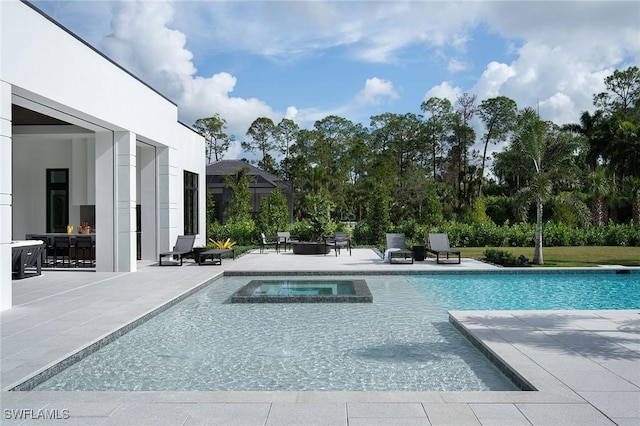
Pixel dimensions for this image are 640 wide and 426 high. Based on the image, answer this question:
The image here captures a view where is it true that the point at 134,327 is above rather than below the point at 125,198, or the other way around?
below

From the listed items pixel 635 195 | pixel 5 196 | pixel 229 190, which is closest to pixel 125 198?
pixel 5 196

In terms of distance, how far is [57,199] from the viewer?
52.6 feet

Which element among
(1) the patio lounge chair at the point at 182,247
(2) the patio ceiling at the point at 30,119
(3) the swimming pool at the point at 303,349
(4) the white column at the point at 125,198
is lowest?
(3) the swimming pool at the point at 303,349

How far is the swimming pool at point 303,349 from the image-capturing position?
511 cm

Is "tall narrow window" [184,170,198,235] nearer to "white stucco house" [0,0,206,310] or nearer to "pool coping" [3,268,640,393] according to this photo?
"white stucco house" [0,0,206,310]

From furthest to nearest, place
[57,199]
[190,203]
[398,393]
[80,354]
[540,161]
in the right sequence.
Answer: [190,203]
[57,199]
[540,161]
[80,354]
[398,393]

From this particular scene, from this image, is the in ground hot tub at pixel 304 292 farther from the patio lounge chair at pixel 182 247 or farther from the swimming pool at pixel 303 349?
the patio lounge chair at pixel 182 247

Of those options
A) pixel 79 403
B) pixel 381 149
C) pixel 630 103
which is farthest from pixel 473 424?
pixel 381 149

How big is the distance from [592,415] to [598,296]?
7.58 metres

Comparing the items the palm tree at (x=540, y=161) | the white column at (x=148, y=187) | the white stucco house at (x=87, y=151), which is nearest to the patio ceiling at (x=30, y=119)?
the white stucco house at (x=87, y=151)

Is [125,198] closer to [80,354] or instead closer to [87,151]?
[87,151]

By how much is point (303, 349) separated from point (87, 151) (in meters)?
12.3

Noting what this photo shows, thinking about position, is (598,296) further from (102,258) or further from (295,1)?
(102,258)

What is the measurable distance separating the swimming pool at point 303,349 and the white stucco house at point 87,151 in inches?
127
